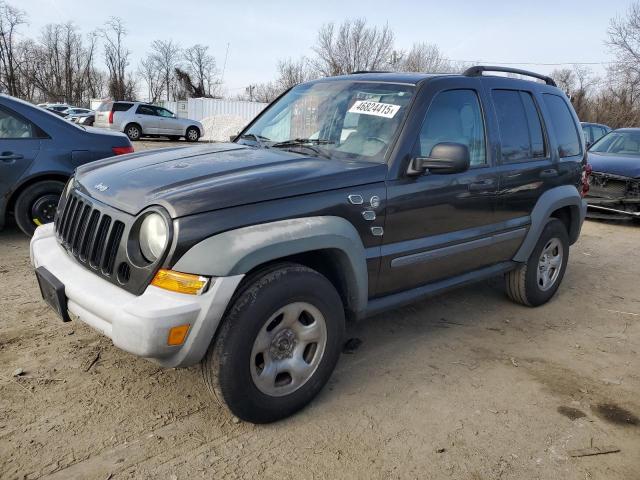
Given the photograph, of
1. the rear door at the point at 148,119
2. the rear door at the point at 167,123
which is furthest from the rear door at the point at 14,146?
the rear door at the point at 167,123

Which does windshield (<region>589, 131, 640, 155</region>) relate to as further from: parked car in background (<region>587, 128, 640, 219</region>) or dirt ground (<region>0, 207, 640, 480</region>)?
dirt ground (<region>0, 207, 640, 480</region>)

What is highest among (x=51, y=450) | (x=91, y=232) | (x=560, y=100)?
(x=560, y=100)

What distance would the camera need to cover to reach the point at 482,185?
3674 mm

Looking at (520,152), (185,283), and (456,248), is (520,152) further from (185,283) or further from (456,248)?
(185,283)

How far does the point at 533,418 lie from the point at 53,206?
5145mm

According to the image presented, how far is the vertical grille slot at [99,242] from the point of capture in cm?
265

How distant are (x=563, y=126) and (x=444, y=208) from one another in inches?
79.4

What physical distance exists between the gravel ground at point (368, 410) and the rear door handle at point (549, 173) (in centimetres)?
127

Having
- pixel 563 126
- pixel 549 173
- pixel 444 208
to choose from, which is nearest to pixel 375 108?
pixel 444 208

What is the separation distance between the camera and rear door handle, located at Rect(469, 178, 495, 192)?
360cm

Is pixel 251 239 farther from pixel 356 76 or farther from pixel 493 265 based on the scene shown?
pixel 493 265

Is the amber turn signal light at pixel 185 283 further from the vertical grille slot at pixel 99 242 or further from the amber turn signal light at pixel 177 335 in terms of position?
the vertical grille slot at pixel 99 242

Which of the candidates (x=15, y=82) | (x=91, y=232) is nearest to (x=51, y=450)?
(x=91, y=232)

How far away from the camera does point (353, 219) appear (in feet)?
9.56
